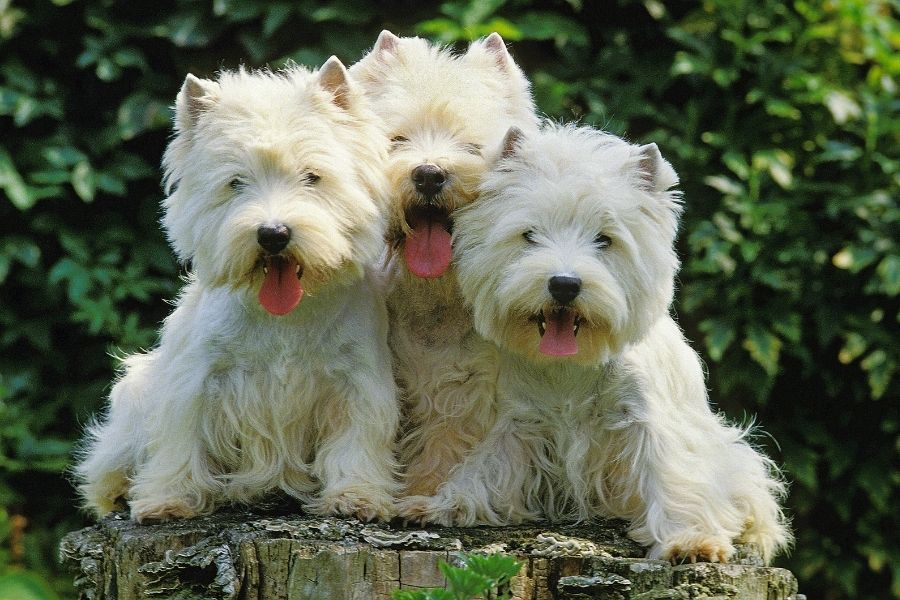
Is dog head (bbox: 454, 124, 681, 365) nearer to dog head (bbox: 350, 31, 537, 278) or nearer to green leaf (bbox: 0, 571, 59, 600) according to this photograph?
dog head (bbox: 350, 31, 537, 278)

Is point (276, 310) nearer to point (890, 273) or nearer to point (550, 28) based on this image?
point (550, 28)

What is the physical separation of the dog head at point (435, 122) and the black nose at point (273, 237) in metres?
0.46

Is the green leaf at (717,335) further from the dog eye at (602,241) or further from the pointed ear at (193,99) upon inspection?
the pointed ear at (193,99)

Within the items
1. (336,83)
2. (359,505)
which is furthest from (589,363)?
(336,83)

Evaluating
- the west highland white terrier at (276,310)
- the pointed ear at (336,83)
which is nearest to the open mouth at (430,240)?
the west highland white terrier at (276,310)

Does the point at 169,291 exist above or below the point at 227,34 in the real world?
below

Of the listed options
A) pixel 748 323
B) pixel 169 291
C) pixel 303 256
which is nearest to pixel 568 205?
pixel 303 256

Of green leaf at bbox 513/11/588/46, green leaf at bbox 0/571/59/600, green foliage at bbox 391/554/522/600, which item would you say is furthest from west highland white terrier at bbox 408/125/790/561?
green leaf at bbox 513/11/588/46

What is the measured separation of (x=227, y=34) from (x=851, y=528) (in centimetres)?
528

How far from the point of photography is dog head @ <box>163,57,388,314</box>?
4176 mm

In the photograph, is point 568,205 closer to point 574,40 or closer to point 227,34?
point 574,40

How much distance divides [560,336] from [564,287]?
0.65 feet

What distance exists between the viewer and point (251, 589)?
4.01m

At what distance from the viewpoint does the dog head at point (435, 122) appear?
14.5 feet
